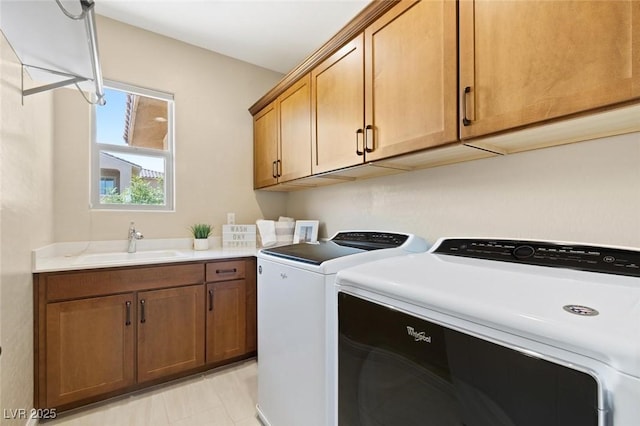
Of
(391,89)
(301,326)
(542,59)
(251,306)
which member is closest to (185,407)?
(251,306)

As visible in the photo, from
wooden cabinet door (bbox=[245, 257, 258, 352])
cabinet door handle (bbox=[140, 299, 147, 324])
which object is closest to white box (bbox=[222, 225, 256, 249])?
wooden cabinet door (bbox=[245, 257, 258, 352])

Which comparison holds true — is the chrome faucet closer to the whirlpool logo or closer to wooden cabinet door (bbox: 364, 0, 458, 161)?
wooden cabinet door (bbox: 364, 0, 458, 161)

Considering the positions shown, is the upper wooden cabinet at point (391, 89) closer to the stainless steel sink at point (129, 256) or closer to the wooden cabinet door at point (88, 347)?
the stainless steel sink at point (129, 256)

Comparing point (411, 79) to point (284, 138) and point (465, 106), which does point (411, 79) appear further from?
point (284, 138)

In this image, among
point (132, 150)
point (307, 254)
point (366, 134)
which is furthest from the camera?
point (132, 150)

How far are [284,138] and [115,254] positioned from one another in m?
1.59

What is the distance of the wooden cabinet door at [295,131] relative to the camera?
6.66ft

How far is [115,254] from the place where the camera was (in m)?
2.19

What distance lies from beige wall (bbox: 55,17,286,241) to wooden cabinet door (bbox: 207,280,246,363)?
27.5 inches

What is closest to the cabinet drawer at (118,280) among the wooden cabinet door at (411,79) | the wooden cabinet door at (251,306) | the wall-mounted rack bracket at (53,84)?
the wooden cabinet door at (251,306)

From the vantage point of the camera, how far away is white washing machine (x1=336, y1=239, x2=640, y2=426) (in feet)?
1.64

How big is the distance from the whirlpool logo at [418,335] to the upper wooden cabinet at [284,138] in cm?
141

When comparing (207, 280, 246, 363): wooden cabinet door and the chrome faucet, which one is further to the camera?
the chrome faucet

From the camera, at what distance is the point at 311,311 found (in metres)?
1.25
